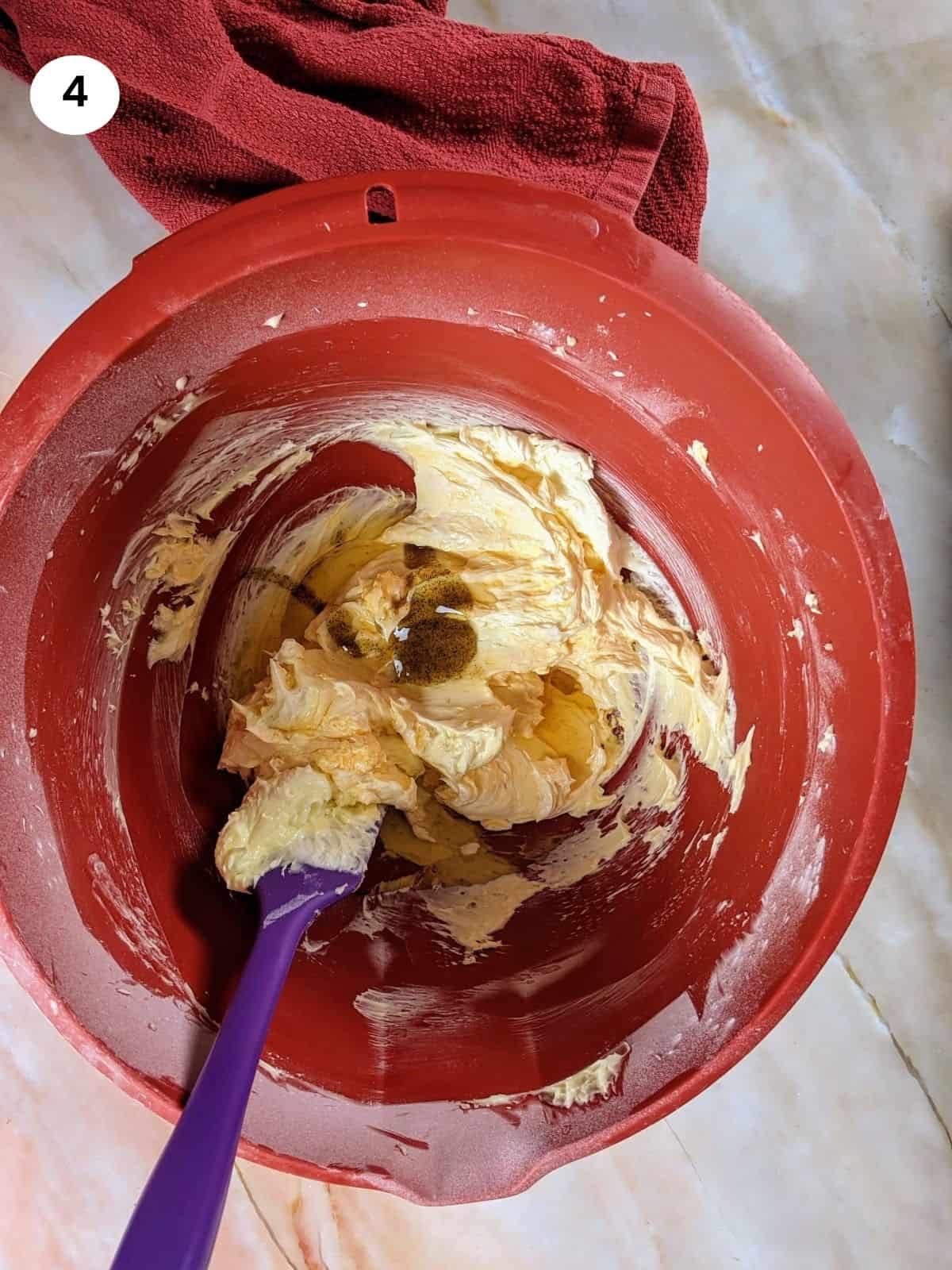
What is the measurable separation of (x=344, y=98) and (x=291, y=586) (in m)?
0.43

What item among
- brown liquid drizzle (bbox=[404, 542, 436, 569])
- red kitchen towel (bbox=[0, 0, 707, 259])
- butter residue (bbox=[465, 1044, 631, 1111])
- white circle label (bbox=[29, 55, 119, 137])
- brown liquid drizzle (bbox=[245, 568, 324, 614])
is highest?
white circle label (bbox=[29, 55, 119, 137])

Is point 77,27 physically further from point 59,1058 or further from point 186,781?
point 59,1058

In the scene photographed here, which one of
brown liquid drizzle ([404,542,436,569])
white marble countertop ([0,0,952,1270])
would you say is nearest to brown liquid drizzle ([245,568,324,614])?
brown liquid drizzle ([404,542,436,569])

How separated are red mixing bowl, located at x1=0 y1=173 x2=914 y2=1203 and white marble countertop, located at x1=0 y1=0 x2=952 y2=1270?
1.16 ft

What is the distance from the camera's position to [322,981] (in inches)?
A: 28.3

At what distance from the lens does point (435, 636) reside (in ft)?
2.68

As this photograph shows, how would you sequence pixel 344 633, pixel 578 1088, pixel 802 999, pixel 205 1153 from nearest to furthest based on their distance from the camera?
1. pixel 205 1153
2. pixel 578 1088
3. pixel 344 633
4. pixel 802 999

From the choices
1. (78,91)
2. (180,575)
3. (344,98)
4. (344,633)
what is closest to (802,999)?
(344,633)

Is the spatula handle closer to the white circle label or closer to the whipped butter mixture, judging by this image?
the whipped butter mixture

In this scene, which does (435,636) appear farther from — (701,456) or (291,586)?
(701,456)

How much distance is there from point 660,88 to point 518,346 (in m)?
0.31

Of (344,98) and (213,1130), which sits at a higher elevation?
(344,98)

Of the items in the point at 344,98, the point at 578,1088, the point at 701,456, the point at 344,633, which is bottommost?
the point at 578,1088

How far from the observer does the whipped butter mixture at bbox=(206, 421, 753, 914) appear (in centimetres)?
72
